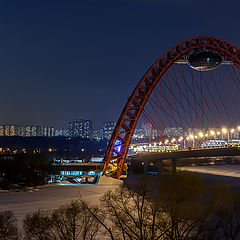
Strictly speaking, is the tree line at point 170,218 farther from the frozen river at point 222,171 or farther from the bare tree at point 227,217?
the frozen river at point 222,171

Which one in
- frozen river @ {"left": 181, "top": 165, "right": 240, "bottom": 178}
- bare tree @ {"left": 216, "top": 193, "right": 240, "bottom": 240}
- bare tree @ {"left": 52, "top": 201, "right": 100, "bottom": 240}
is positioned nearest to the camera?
bare tree @ {"left": 52, "top": 201, "right": 100, "bottom": 240}

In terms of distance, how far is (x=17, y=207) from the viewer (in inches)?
1158

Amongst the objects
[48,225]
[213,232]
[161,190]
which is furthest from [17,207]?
[213,232]

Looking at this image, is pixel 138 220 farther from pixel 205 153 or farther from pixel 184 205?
pixel 205 153

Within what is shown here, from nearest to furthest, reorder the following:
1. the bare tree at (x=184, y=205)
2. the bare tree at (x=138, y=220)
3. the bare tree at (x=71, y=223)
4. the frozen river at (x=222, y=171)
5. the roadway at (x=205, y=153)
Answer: the bare tree at (x=184, y=205) < the bare tree at (x=71, y=223) < the bare tree at (x=138, y=220) < the roadway at (x=205, y=153) < the frozen river at (x=222, y=171)

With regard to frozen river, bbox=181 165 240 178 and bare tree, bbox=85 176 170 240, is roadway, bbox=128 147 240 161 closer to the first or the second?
frozen river, bbox=181 165 240 178

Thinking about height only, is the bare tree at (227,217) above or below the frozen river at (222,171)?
above

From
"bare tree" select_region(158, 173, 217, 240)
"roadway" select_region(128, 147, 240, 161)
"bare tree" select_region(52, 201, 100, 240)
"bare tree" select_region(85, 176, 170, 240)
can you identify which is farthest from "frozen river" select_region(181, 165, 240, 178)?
"bare tree" select_region(52, 201, 100, 240)

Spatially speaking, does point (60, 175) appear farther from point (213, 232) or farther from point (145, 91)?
point (213, 232)

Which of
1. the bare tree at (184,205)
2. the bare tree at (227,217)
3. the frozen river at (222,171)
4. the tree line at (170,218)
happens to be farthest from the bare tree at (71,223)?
the frozen river at (222,171)

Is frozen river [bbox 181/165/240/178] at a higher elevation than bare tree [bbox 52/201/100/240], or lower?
lower

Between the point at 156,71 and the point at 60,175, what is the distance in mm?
25275

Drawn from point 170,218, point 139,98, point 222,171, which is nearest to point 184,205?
point 170,218

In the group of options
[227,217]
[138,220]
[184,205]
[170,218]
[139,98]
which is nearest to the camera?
[184,205]
